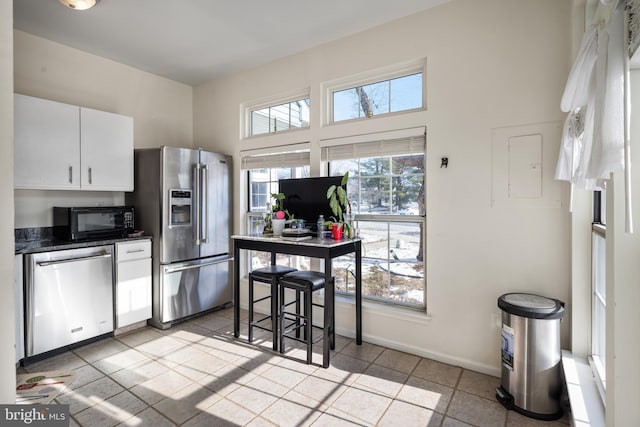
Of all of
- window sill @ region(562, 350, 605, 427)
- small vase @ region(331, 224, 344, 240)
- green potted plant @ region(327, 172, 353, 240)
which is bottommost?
window sill @ region(562, 350, 605, 427)

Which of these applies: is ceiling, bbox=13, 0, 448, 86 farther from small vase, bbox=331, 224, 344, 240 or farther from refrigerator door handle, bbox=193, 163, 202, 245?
small vase, bbox=331, 224, 344, 240

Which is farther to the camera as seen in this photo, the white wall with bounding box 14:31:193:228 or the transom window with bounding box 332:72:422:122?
the white wall with bounding box 14:31:193:228

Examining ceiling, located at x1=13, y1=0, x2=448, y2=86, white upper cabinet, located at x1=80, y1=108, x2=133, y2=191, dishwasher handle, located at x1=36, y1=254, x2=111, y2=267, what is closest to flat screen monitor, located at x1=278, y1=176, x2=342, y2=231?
ceiling, located at x1=13, y1=0, x2=448, y2=86

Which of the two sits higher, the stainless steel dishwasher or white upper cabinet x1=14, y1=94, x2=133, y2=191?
white upper cabinet x1=14, y1=94, x2=133, y2=191

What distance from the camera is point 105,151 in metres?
3.31

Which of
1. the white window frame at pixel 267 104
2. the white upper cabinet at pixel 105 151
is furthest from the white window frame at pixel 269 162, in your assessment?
the white upper cabinet at pixel 105 151

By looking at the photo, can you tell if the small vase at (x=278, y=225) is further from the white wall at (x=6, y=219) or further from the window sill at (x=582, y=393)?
the window sill at (x=582, y=393)

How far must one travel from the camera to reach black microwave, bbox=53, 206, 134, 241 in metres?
3.02

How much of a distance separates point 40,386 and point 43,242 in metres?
2.25

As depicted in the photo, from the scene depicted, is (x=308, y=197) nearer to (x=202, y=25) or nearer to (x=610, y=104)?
(x=202, y=25)

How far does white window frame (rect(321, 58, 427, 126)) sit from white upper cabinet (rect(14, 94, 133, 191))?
217cm

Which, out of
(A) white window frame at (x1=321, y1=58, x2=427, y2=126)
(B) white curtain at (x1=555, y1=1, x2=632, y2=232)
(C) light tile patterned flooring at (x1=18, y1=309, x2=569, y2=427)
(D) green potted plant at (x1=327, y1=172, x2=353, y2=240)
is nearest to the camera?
(B) white curtain at (x1=555, y1=1, x2=632, y2=232)

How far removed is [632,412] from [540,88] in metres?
1.99

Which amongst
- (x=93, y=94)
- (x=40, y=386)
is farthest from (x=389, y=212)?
(x=93, y=94)
